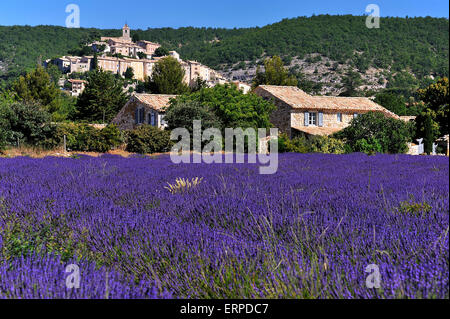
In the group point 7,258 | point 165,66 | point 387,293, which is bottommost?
point 7,258

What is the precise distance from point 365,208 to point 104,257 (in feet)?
6.79

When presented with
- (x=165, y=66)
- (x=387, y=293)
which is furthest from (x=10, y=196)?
(x=165, y=66)

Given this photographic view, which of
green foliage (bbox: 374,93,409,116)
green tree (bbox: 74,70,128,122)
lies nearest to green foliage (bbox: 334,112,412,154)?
green foliage (bbox: 374,93,409,116)

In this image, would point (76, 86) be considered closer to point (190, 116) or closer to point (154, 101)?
point (154, 101)

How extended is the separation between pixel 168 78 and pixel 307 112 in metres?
22.5

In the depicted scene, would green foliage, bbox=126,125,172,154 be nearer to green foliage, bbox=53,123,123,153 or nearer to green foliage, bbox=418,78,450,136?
green foliage, bbox=53,123,123,153

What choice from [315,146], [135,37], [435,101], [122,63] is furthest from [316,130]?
[135,37]

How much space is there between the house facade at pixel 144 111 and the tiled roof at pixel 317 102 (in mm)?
8718

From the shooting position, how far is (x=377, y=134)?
66.1ft

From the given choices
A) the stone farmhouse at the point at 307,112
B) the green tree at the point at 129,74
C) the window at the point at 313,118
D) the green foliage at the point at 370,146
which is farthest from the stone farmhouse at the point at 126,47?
the green foliage at the point at 370,146

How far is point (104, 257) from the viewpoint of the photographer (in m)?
2.79

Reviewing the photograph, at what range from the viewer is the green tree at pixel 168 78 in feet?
157

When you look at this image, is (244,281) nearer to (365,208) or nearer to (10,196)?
(365,208)

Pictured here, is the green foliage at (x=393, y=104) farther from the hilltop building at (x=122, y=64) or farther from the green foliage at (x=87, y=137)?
the hilltop building at (x=122, y=64)
